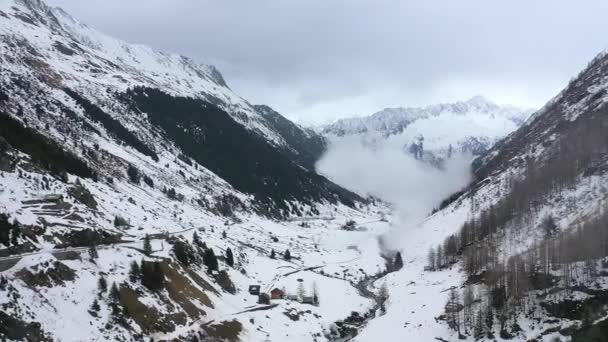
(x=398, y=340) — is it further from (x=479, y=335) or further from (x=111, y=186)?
(x=111, y=186)

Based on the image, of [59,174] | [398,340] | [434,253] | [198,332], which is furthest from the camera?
[434,253]

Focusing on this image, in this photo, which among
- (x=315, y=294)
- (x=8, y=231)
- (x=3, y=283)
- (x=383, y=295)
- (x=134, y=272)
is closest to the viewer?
(x=3, y=283)

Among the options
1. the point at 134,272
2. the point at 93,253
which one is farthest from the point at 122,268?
the point at 93,253

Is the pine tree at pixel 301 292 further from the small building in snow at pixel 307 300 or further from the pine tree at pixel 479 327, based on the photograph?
the pine tree at pixel 479 327

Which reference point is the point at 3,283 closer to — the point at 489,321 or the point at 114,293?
the point at 114,293

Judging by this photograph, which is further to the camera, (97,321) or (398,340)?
(398,340)

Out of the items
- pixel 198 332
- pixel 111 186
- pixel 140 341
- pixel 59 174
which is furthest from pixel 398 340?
pixel 111 186

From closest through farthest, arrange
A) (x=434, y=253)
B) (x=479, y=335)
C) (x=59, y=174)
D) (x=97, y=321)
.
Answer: (x=97, y=321) → (x=479, y=335) → (x=59, y=174) → (x=434, y=253)
